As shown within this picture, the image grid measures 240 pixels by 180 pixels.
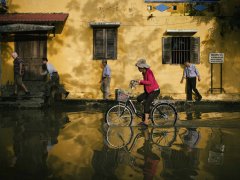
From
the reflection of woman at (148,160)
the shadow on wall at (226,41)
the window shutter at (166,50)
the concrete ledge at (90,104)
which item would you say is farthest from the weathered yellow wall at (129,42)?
the reflection of woman at (148,160)

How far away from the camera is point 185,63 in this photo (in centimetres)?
1555

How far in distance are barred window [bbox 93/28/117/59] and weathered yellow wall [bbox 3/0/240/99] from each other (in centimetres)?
21

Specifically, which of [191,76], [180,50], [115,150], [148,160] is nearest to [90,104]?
[191,76]

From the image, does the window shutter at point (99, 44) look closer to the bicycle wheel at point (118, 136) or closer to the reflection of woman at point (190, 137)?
the bicycle wheel at point (118, 136)

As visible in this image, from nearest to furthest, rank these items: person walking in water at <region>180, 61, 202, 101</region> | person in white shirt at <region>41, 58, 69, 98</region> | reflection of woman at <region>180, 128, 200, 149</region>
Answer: reflection of woman at <region>180, 128, 200, 149</region>, person in white shirt at <region>41, 58, 69, 98</region>, person walking in water at <region>180, 61, 202, 101</region>

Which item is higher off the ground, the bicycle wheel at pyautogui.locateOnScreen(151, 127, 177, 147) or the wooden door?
the wooden door

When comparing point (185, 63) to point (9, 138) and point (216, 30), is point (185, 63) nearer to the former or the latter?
point (216, 30)

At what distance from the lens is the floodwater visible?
5293 millimetres

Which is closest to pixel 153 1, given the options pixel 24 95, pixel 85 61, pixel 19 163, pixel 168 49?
pixel 168 49

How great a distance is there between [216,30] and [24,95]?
818 cm

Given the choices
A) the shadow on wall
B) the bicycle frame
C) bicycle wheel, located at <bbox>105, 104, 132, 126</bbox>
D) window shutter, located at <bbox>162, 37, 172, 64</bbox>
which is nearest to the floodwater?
bicycle wheel, located at <bbox>105, 104, 132, 126</bbox>

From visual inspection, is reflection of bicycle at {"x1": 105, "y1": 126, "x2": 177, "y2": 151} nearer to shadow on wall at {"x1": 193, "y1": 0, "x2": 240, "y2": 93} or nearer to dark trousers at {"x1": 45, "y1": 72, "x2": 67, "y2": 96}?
dark trousers at {"x1": 45, "y1": 72, "x2": 67, "y2": 96}

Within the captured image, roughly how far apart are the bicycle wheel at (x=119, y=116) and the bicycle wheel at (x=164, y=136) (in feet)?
2.49

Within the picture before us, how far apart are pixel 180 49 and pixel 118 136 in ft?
28.0
